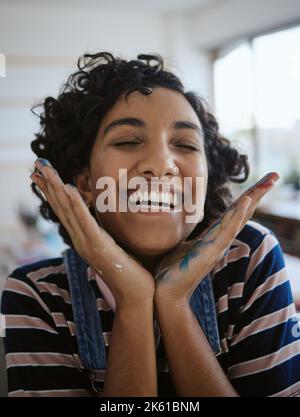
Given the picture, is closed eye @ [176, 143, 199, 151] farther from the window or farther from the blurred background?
the window

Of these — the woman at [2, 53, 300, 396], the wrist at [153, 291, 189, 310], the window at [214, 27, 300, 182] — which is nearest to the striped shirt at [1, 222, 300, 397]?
the woman at [2, 53, 300, 396]

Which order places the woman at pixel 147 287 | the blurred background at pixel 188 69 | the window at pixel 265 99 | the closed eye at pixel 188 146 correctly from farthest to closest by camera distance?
the window at pixel 265 99 → the blurred background at pixel 188 69 → the closed eye at pixel 188 146 → the woman at pixel 147 287

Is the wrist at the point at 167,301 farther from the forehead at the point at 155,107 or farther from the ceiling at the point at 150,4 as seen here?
the ceiling at the point at 150,4

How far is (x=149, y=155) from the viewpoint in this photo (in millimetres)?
729

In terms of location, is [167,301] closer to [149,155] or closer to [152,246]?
[152,246]

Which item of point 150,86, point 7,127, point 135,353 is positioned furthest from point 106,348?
point 7,127

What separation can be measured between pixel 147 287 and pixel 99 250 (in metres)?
0.10

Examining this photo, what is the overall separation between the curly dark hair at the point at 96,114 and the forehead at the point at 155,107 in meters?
0.02

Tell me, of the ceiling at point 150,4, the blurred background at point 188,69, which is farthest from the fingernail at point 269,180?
the ceiling at point 150,4

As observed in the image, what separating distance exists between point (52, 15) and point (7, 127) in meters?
0.84

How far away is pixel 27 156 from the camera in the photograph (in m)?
3.27

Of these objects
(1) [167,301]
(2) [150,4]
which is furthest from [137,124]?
(2) [150,4]

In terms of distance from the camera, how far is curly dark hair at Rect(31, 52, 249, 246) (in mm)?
854

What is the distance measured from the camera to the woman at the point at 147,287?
0.67 metres
